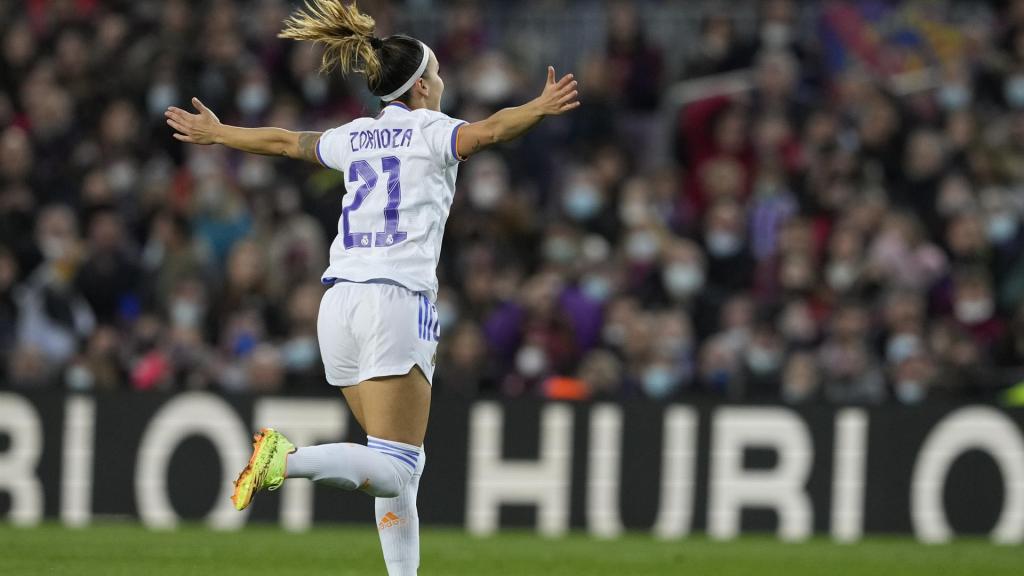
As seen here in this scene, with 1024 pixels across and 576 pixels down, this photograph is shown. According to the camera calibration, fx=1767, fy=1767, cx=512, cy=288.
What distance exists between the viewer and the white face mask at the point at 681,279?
13008 millimetres

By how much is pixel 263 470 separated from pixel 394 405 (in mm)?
562

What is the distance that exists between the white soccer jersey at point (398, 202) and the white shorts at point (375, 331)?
0.18 feet

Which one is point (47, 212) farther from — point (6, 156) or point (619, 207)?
point (619, 207)

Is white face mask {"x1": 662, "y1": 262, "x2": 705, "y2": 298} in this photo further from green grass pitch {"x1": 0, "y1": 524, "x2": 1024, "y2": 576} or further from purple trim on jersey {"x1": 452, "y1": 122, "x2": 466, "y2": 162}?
purple trim on jersey {"x1": 452, "y1": 122, "x2": 466, "y2": 162}

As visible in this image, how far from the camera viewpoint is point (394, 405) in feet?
20.6

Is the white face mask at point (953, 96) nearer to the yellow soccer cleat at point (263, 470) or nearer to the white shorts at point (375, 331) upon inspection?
the white shorts at point (375, 331)

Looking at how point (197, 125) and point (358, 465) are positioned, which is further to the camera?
point (197, 125)

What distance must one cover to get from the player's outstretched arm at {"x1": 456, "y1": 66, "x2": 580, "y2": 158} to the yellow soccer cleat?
1.26 m

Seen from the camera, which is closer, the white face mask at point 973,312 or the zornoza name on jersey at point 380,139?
the zornoza name on jersey at point 380,139

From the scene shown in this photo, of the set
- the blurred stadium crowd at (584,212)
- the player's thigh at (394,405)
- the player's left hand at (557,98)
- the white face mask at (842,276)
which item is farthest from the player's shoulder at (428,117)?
the white face mask at (842,276)

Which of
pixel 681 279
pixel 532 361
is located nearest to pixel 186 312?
pixel 532 361

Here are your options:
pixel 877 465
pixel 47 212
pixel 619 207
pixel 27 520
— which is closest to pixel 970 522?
pixel 877 465

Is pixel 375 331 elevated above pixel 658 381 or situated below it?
above

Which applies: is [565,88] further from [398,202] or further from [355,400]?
[355,400]
